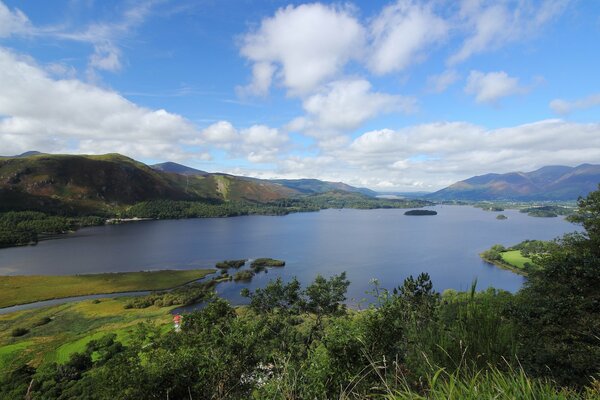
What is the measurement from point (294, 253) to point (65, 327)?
2949 inches

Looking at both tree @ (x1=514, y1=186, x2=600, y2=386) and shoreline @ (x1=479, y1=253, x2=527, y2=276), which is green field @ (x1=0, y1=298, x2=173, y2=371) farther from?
shoreline @ (x1=479, y1=253, x2=527, y2=276)

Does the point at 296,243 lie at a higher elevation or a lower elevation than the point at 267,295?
lower

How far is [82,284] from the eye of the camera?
80375 mm

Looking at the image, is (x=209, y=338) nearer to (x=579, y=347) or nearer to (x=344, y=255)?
(x=579, y=347)

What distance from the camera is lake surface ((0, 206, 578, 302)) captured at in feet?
282

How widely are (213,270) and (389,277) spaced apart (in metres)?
51.2

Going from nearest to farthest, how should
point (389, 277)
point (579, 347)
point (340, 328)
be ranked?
point (340, 328) < point (579, 347) < point (389, 277)

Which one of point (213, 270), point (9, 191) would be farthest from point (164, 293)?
point (9, 191)

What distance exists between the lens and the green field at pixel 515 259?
313 feet

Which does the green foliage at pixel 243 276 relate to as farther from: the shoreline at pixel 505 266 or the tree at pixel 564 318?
the shoreline at pixel 505 266

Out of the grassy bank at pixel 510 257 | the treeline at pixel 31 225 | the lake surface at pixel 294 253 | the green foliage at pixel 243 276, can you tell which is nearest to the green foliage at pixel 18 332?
the lake surface at pixel 294 253

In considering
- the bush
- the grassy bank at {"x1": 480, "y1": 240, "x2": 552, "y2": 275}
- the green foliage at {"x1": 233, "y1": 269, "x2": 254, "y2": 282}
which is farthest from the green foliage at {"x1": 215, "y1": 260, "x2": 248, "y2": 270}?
the grassy bank at {"x1": 480, "y1": 240, "x2": 552, "y2": 275}

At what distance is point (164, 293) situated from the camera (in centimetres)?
7238

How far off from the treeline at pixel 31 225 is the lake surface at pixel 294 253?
927cm
